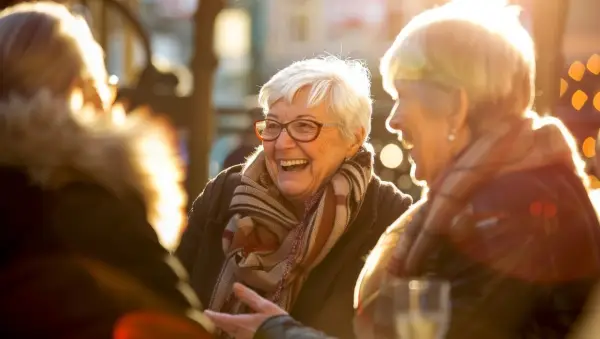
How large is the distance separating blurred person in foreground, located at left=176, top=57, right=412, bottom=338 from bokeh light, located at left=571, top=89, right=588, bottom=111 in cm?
388

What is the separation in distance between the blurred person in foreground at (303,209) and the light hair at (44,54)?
51.3 inches

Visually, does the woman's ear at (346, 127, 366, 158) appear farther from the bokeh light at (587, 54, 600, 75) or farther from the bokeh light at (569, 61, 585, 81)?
the bokeh light at (569, 61, 585, 81)

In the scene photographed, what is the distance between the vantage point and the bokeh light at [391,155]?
812cm

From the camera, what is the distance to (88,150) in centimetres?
241

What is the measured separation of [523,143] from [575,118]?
5.08 meters

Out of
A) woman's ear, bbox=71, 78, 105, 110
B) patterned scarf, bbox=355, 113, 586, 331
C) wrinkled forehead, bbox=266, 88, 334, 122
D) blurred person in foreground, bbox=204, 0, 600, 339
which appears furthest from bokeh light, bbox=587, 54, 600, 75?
woman's ear, bbox=71, 78, 105, 110

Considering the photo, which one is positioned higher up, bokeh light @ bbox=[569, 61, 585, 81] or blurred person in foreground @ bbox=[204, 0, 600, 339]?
blurred person in foreground @ bbox=[204, 0, 600, 339]

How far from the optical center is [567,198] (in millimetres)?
2805

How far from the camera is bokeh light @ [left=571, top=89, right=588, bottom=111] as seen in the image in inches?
305

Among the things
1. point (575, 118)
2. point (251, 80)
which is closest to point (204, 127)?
point (575, 118)

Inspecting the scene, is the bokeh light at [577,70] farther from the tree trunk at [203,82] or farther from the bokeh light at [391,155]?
the tree trunk at [203,82]

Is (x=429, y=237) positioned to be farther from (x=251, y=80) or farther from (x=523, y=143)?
(x=251, y=80)

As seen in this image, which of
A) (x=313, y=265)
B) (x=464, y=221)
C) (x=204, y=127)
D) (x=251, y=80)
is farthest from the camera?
(x=251, y=80)

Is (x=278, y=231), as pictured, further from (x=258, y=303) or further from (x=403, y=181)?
(x=403, y=181)
